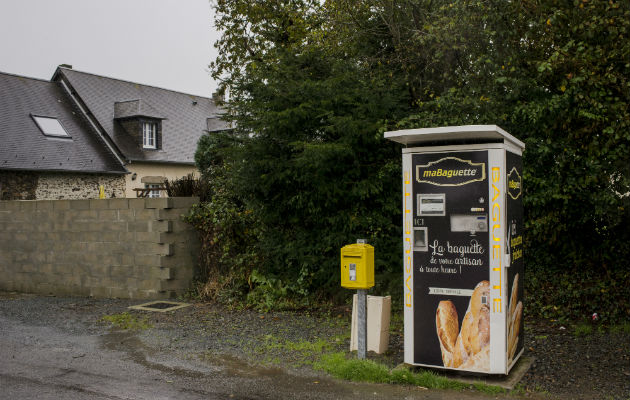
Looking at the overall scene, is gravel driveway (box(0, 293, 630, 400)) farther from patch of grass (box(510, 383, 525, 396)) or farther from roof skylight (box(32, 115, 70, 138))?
roof skylight (box(32, 115, 70, 138))

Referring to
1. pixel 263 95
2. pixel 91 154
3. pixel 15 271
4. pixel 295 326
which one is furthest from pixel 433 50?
pixel 91 154

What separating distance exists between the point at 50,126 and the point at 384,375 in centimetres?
2369

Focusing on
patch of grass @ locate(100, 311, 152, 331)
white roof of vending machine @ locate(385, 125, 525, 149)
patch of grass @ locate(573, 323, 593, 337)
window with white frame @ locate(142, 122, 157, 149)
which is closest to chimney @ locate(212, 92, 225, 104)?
patch of grass @ locate(100, 311, 152, 331)

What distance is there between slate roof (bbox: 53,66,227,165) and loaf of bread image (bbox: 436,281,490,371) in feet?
69.2

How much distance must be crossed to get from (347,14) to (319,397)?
7999mm

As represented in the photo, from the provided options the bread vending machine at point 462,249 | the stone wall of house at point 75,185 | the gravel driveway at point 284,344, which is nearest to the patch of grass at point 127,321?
the gravel driveway at point 284,344

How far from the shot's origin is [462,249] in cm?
559

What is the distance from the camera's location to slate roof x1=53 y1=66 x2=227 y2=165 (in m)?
27.8

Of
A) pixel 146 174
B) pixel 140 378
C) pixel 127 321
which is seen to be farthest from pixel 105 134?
pixel 140 378

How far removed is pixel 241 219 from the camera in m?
10.3

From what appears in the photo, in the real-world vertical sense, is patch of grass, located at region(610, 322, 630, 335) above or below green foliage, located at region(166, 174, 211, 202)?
below

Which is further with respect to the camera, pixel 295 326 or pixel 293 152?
pixel 293 152

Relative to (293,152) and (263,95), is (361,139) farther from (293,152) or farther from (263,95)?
(263,95)

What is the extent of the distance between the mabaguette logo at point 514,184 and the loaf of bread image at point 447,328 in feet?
4.17
